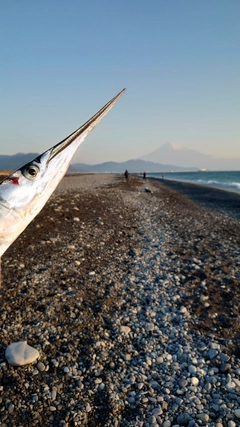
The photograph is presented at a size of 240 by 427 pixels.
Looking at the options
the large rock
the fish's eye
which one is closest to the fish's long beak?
the fish's eye

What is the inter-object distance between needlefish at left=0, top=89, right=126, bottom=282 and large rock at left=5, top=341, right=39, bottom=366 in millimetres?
2130

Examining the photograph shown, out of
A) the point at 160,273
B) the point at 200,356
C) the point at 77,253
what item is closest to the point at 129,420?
the point at 200,356

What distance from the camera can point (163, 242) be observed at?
10.6 m

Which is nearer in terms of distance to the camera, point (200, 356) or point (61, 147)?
point (61, 147)

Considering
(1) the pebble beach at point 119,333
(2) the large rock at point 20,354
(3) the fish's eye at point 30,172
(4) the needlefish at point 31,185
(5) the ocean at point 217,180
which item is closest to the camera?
(4) the needlefish at point 31,185

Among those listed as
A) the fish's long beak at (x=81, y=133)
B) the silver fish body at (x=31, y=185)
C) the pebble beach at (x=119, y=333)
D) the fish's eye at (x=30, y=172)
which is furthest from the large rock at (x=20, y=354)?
the fish's long beak at (x=81, y=133)

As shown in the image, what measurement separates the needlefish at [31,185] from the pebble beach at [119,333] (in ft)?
7.30

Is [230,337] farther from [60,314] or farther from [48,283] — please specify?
[48,283]

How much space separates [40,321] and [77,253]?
3661 millimetres

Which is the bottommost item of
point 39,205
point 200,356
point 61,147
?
point 200,356

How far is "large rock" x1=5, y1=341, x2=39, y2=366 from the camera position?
4039mm

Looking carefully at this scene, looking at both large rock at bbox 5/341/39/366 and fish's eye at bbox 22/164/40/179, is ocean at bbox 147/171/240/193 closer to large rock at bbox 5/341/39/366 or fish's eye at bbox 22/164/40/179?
large rock at bbox 5/341/39/366

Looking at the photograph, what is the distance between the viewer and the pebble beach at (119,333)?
3.42m

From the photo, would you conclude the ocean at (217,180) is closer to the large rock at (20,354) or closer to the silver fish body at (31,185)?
the large rock at (20,354)
